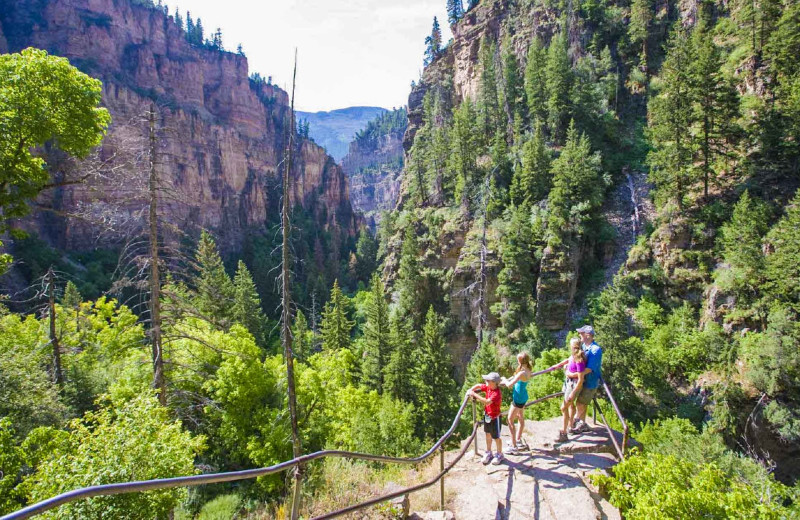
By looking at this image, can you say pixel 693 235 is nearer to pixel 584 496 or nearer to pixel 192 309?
pixel 584 496

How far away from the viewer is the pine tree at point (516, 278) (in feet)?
101

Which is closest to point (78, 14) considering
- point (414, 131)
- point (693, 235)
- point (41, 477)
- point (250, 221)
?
point (250, 221)

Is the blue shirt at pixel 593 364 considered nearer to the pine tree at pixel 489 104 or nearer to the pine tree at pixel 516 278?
the pine tree at pixel 516 278

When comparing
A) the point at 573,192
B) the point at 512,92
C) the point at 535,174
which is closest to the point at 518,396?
the point at 573,192

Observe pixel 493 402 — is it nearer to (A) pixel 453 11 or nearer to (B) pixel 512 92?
(B) pixel 512 92

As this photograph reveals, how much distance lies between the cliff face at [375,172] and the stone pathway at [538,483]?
155m

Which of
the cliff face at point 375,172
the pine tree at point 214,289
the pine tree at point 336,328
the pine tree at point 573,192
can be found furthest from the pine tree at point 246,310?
the cliff face at point 375,172

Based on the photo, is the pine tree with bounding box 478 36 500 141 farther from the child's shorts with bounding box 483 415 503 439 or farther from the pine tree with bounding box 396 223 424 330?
the child's shorts with bounding box 483 415 503 439

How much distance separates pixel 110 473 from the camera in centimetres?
691

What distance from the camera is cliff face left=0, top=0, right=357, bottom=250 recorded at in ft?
240

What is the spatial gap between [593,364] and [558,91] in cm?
→ 3779

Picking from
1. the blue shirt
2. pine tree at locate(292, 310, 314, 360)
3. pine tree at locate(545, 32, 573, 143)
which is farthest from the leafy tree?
pine tree at locate(545, 32, 573, 143)

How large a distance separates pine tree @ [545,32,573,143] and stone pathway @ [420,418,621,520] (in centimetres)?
3710

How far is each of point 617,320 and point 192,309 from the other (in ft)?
68.9
